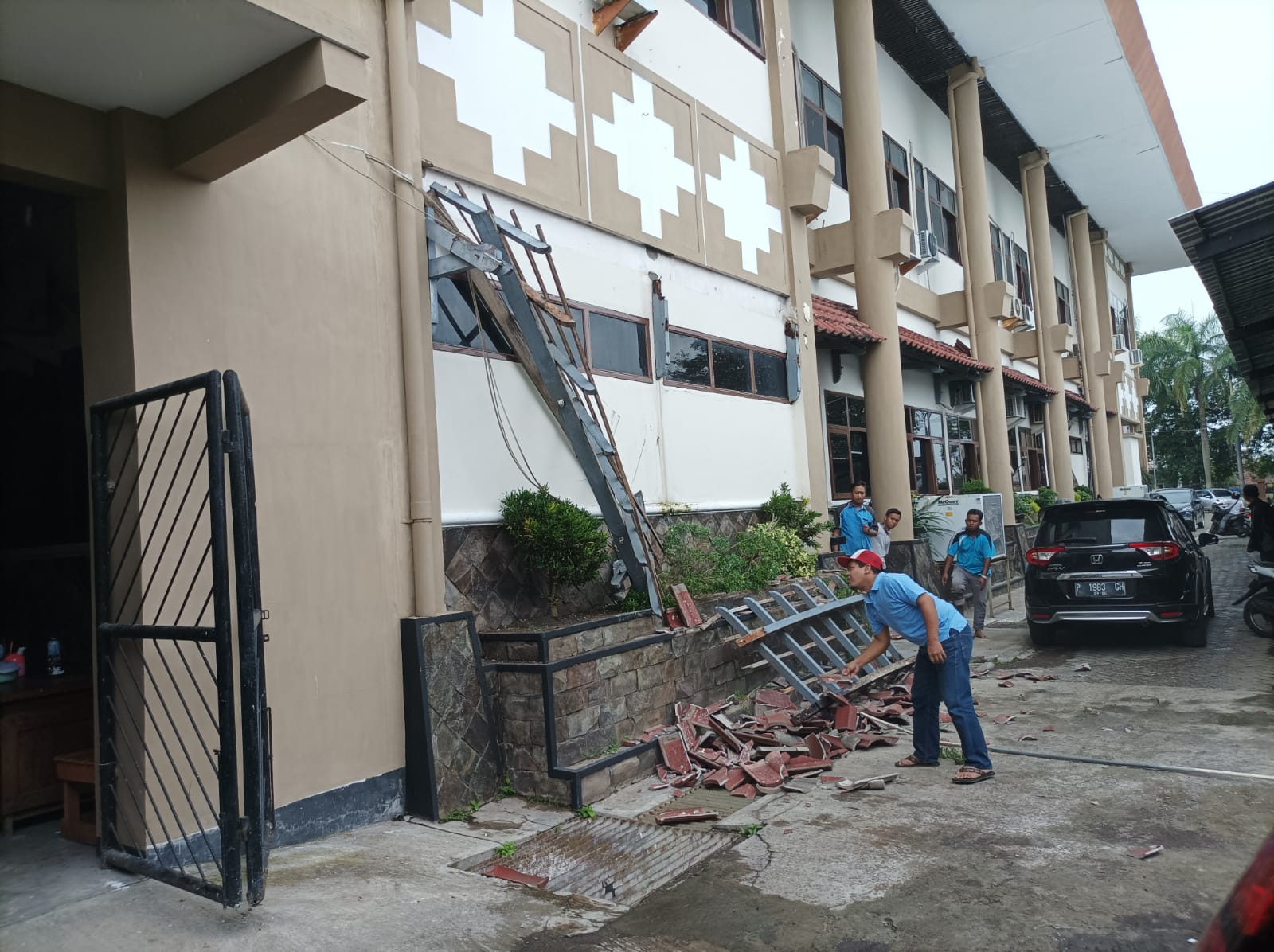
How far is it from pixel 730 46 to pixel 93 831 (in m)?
10.6

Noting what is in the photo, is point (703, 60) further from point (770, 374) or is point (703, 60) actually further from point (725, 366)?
point (770, 374)

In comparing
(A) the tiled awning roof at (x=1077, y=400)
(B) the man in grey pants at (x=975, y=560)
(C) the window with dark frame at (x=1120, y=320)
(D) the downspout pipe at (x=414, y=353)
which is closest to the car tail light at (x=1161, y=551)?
(B) the man in grey pants at (x=975, y=560)

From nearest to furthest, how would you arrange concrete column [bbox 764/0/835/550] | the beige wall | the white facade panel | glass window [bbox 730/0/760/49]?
the beige wall < the white facade panel < glass window [bbox 730/0/760/49] < concrete column [bbox 764/0/835/550]

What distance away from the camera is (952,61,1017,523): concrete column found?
19.8m

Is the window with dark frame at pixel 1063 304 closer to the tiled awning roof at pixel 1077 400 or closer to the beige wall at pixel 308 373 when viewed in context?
the tiled awning roof at pixel 1077 400

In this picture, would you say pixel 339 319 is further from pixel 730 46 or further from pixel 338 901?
pixel 730 46

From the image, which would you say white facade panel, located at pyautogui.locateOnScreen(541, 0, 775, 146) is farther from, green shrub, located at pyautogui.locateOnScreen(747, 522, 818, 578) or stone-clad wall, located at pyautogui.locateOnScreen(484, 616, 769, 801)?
stone-clad wall, located at pyautogui.locateOnScreen(484, 616, 769, 801)

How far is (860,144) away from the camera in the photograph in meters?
15.0

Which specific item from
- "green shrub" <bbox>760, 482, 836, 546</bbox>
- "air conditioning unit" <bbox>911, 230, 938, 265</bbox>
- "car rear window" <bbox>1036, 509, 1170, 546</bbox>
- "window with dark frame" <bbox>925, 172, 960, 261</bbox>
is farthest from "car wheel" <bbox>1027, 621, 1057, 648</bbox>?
"window with dark frame" <bbox>925, 172, 960, 261</bbox>

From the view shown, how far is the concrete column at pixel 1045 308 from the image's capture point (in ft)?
81.7

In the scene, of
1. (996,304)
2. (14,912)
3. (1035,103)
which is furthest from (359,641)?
(1035,103)

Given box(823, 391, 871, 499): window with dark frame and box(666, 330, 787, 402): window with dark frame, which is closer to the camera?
box(666, 330, 787, 402): window with dark frame

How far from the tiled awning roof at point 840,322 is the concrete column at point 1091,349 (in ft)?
60.5

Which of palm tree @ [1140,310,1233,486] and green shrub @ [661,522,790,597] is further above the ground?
palm tree @ [1140,310,1233,486]
